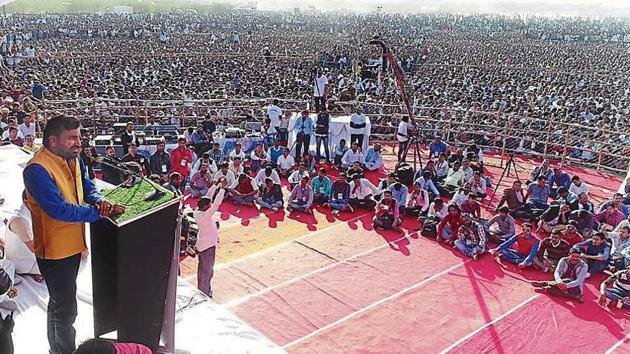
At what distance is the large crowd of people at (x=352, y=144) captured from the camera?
7203mm

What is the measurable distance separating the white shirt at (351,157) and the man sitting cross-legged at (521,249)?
427 cm

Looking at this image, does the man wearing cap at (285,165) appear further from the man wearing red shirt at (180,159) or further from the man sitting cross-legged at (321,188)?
the man wearing red shirt at (180,159)

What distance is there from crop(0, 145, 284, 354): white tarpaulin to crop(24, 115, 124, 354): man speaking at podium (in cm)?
81

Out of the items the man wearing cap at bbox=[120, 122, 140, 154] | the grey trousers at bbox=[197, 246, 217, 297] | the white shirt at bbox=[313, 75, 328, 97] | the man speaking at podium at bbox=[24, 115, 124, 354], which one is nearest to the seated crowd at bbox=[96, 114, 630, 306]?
the man wearing cap at bbox=[120, 122, 140, 154]

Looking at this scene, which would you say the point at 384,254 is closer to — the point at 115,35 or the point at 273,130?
the point at 273,130

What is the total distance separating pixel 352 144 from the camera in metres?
11.6

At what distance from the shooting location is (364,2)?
190m

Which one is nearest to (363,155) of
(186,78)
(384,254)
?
(384,254)

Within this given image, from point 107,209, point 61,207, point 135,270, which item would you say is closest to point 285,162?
point 135,270

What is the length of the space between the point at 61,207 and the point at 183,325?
1.82 meters

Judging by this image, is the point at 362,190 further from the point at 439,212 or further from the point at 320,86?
the point at 320,86

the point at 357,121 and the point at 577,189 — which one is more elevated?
the point at 357,121

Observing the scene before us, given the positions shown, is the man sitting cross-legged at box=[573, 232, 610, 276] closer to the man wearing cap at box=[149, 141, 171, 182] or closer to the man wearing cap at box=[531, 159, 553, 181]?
the man wearing cap at box=[531, 159, 553, 181]

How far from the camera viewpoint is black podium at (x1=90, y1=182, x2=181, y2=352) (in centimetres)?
287
